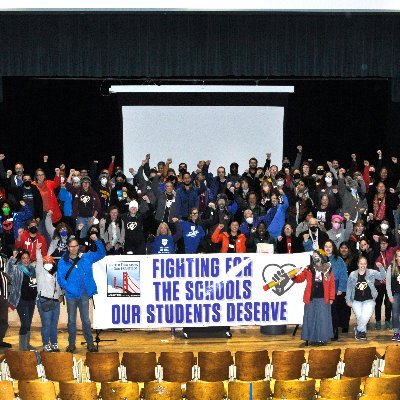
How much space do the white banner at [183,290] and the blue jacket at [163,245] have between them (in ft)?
3.27

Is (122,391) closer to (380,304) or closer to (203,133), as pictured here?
(380,304)

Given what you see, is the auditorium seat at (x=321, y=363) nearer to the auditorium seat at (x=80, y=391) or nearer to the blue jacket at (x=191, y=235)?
the auditorium seat at (x=80, y=391)

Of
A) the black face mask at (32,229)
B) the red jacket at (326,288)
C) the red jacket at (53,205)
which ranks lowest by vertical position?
the red jacket at (326,288)

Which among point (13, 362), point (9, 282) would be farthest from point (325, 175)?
point (13, 362)

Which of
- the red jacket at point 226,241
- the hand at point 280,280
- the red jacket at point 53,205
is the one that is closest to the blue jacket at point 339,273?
the hand at point 280,280

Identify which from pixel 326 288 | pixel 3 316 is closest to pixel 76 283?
pixel 3 316

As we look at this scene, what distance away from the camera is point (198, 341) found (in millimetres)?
15406

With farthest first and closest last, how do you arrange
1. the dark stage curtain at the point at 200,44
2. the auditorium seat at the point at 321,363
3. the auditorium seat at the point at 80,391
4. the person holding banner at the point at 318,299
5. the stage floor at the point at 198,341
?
1. the dark stage curtain at the point at 200,44
2. the stage floor at the point at 198,341
3. the person holding banner at the point at 318,299
4. the auditorium seat at the point at 321,363
5. the auditorium seat at the point at 80,391

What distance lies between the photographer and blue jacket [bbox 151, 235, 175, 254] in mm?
16062

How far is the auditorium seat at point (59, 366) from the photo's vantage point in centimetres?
1169

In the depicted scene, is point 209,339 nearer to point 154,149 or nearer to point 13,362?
point 13,362

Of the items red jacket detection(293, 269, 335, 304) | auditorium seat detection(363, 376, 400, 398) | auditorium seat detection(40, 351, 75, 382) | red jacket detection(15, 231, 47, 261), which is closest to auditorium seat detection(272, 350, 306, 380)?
auditorium seat detection(363, 376, 400, 398)

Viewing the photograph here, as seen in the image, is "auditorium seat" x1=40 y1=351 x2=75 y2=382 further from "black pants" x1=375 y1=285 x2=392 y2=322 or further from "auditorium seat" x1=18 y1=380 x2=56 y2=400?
"black pants" x1=375 y1=285 x2=392 y2=322

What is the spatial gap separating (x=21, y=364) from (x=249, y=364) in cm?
269
